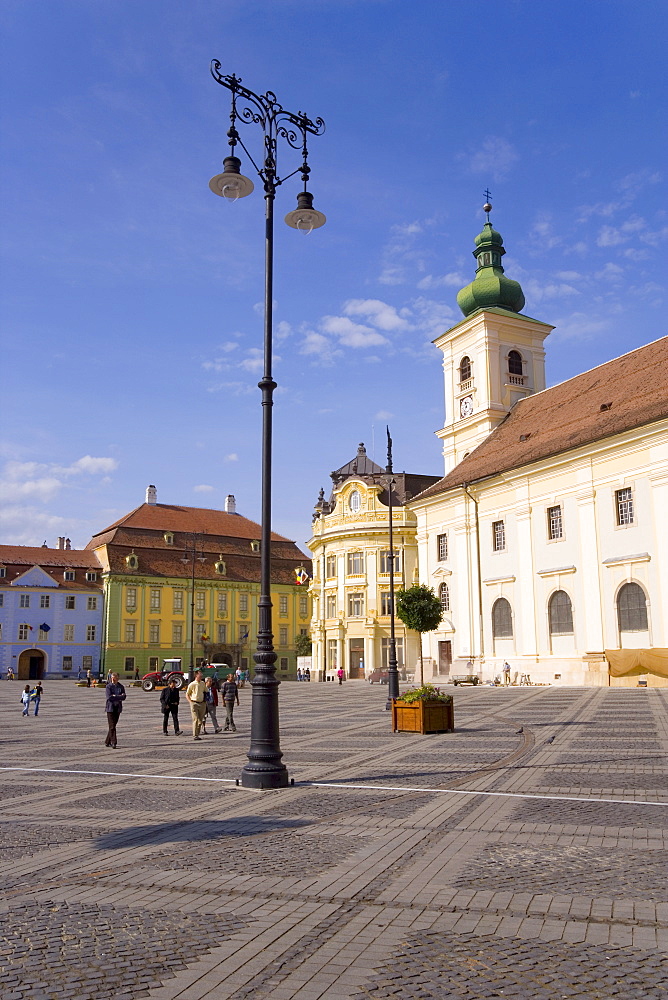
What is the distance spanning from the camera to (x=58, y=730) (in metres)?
22.5

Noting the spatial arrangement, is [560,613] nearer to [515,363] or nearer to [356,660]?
[515,363]

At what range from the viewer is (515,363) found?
60.9 metres

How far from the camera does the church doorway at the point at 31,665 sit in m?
76.2

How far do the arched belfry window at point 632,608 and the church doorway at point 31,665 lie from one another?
54994 mm

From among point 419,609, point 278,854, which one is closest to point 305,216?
point 278,854

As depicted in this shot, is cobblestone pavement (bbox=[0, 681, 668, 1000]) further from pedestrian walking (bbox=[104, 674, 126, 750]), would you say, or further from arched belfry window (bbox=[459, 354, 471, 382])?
arched belfry window (bbox=[459, 354, 471, 382])

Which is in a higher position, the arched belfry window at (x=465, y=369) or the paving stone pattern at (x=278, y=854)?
the arched belfry window at (x=465, y=369)

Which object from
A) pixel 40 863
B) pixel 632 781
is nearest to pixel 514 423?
pixel 632 781

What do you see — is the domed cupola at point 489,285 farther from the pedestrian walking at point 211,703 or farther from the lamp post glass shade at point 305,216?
the lamp post glass shade at point 305,216

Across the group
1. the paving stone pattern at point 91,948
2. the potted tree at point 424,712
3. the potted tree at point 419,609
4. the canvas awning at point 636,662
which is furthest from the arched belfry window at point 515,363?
the paving stone pattern at point 91,948

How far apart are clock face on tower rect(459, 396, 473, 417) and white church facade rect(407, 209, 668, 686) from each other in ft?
0.56

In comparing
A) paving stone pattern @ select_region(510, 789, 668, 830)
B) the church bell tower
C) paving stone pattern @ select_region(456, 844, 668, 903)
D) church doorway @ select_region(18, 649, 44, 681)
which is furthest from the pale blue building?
paving stone pattern @ select_region(456, 844, 668, 903)

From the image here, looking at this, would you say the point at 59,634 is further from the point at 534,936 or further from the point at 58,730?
the point at 534,936

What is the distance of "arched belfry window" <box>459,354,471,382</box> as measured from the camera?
6203cm
